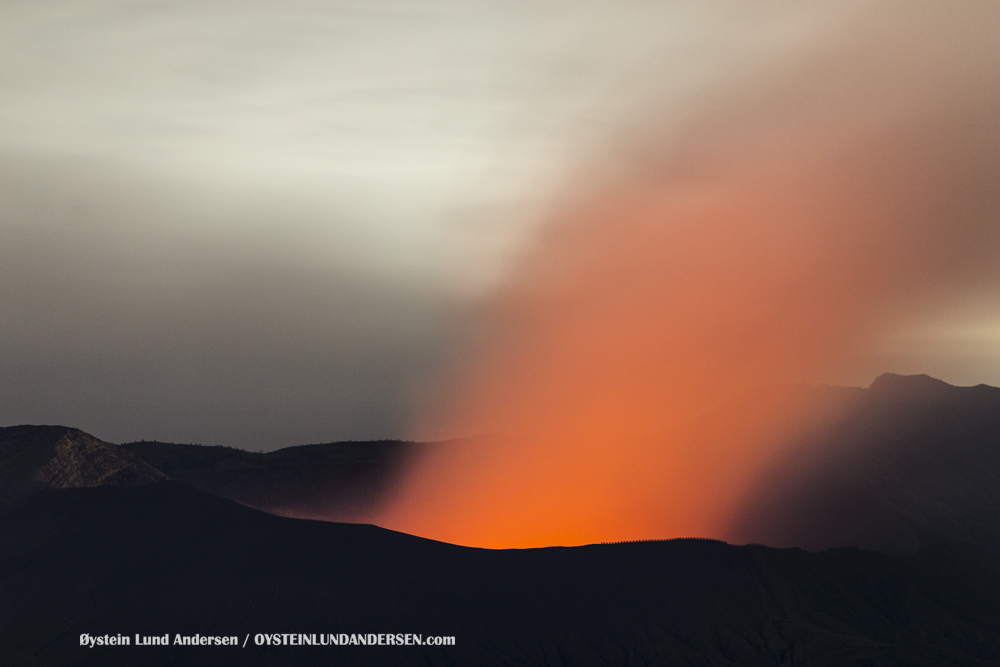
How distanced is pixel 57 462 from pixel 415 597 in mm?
53906

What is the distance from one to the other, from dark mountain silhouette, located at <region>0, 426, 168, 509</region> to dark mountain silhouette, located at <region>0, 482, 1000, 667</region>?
6.02 metres

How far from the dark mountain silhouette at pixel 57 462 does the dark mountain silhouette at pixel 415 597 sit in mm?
6019

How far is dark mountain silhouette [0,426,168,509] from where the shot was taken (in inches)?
5379

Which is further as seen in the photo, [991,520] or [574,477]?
[991,520]

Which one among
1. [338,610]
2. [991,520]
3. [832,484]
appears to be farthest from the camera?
[991,520]

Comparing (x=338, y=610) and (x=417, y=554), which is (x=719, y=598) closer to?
(x=417, y=554)

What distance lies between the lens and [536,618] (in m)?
120

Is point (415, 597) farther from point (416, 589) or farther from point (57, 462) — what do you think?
point (57, 462)

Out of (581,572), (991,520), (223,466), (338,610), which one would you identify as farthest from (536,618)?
(991,520)

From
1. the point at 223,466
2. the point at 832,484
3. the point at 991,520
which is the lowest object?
the point at 991,520

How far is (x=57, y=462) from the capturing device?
140250 mm

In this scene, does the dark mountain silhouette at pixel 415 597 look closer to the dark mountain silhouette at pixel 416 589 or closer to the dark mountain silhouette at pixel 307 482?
the dark mountain silhouette at pixel 416 589

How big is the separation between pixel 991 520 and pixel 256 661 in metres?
143

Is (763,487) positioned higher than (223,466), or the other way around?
(223,466)
